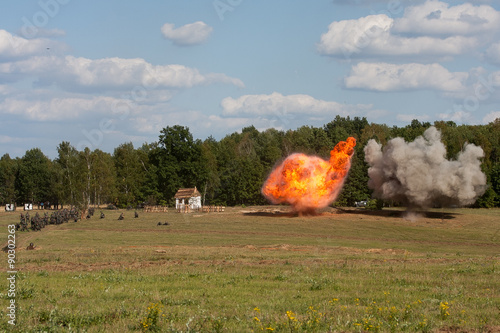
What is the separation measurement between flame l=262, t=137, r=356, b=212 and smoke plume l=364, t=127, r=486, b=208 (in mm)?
6423

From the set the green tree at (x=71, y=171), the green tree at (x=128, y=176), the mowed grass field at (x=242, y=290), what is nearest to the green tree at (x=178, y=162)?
the green tree at (x=128, y=176)

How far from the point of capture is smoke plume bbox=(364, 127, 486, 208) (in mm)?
68688

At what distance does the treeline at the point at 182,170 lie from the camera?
94.5 m

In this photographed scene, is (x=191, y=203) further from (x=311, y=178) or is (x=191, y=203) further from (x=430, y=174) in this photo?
(x=430, y=174)

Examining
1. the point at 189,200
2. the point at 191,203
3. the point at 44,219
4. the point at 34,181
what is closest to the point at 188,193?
the point at 189,200

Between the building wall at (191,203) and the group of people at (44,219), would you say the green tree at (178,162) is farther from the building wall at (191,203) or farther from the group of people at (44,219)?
the group of people at (44,219)

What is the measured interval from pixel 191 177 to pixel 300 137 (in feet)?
121

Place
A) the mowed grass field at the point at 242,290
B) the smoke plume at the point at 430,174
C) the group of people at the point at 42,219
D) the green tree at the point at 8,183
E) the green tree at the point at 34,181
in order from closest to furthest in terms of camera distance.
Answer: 1. the mowed grass field at the point at 242,290
2. the group of people at the point at 42,219
3. the smoke plume at the point at 430,174
4. the green tree at the point at 34,181
5. the green tree at the point at 8,183

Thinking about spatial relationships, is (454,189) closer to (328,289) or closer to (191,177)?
(328,289)

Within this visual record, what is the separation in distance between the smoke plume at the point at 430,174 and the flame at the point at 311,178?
21.1 feet

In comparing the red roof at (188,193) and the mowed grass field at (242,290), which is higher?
the red roof at (188,193)

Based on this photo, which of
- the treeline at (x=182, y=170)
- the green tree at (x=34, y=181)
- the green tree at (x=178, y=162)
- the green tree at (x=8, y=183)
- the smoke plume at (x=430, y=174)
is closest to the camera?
the smoke plume at (x=430, y=174)

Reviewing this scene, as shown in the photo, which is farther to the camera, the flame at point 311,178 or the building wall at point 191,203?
the building wall at point 191,203

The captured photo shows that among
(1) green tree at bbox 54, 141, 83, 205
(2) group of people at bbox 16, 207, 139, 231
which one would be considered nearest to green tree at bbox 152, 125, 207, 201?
(1) green tree at bbox 54, 141, 83, 205
